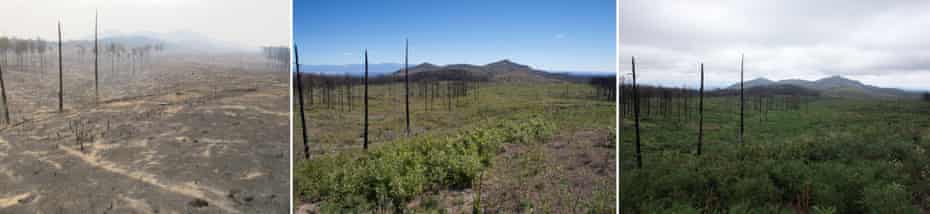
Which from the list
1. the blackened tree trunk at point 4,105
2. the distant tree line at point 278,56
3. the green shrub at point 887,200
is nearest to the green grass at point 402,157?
the distant tree line at point 278,56

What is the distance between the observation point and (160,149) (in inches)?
169

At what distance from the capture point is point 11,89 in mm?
4605

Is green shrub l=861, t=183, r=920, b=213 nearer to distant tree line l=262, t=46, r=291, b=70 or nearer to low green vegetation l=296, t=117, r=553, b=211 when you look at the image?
low green vegetation l=296, t=117, r=553, b=211

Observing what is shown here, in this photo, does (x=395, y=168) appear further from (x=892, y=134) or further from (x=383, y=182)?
(x=892, y=134)

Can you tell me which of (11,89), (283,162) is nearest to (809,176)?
(283,162)

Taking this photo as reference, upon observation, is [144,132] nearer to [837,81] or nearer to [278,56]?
[278,56]

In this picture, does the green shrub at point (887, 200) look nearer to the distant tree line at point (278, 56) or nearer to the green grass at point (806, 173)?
the green grass at point (806, 173)

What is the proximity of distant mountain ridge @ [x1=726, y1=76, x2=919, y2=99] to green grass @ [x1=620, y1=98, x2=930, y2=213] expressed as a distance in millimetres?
194

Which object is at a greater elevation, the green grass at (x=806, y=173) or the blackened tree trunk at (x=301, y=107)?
the blackened tree trunk at (x=301, y=107)

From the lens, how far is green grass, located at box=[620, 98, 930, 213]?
3.32m

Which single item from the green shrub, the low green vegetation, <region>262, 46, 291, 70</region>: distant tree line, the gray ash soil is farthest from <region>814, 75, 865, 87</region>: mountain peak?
the gray ash soil

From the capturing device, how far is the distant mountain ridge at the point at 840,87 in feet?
15.1

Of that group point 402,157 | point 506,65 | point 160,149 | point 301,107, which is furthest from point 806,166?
point 160,149

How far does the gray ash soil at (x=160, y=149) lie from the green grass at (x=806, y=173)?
4296 mm
